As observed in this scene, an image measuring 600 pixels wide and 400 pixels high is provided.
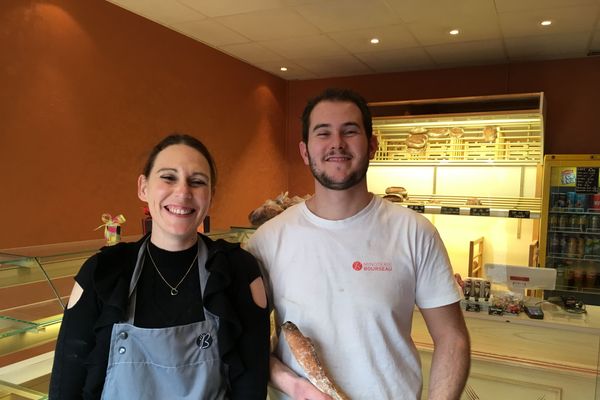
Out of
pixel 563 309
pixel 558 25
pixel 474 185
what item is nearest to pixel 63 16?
pixel 563 309

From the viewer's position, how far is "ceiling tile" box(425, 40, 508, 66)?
4504 millimetres

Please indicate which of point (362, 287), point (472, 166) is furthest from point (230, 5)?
point (472, 166)

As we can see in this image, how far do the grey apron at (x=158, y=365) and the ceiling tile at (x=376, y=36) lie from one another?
11.7ft

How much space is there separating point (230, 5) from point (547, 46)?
305 cm

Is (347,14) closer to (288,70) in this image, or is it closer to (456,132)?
(456,132)

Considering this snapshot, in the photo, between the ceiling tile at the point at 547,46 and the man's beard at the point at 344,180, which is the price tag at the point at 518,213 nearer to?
the ceiling tile at the point at 547,46

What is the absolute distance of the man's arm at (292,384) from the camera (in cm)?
120

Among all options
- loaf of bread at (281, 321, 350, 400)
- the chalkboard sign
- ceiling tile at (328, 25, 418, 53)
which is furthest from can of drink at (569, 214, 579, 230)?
loaf of bread at (281, 321, 350, 400)

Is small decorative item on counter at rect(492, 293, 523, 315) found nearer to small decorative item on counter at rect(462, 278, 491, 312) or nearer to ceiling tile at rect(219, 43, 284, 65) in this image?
small decorative item on counter at rect(462, 278, 491, 312)

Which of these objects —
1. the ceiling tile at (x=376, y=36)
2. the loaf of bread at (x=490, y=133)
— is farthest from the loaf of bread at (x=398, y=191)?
the ceiling tile at (x=376, y=36)

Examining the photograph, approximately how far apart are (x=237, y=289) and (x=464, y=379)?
0.68 m

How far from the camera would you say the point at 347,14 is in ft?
12.3

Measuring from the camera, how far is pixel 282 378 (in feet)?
4.13

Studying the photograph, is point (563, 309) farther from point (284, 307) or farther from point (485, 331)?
point (284, 307)
